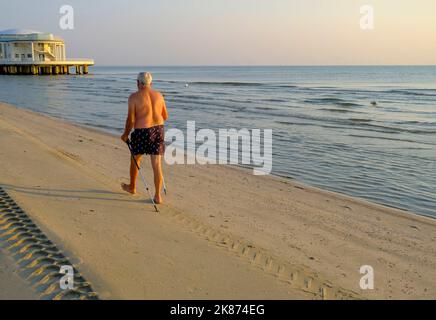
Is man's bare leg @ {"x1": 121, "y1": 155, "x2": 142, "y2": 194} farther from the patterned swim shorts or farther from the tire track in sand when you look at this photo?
the tire track in sand

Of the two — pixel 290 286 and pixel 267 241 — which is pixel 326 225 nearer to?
pixel 267 241

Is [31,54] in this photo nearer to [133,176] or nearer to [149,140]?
[133,176]

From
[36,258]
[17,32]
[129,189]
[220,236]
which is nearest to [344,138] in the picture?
[129,189]

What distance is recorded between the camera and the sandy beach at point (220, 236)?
3965 millimetres

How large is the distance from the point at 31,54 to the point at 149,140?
81.8m

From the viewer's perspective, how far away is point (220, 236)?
531 centimetres

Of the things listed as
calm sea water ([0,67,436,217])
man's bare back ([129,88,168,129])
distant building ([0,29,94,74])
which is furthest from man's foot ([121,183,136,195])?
distant building ([0,29,94,74])

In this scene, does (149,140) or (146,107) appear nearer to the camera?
(146,107)

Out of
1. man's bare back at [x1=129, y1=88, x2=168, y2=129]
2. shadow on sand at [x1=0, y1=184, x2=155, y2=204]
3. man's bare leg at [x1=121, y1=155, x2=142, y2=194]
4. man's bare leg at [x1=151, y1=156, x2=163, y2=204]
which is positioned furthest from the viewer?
man's bare leg at [x1=121, y1=155, x2=142, y2=194]

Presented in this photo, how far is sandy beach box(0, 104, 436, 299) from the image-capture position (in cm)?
396

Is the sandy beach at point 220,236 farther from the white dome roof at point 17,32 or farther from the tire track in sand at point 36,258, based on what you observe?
the white dome roof at point 17,32

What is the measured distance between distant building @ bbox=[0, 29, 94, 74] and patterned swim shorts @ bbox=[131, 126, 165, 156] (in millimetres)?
76206

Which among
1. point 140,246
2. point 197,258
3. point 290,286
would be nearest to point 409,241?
point 290,286

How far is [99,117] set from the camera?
20.1 metres
